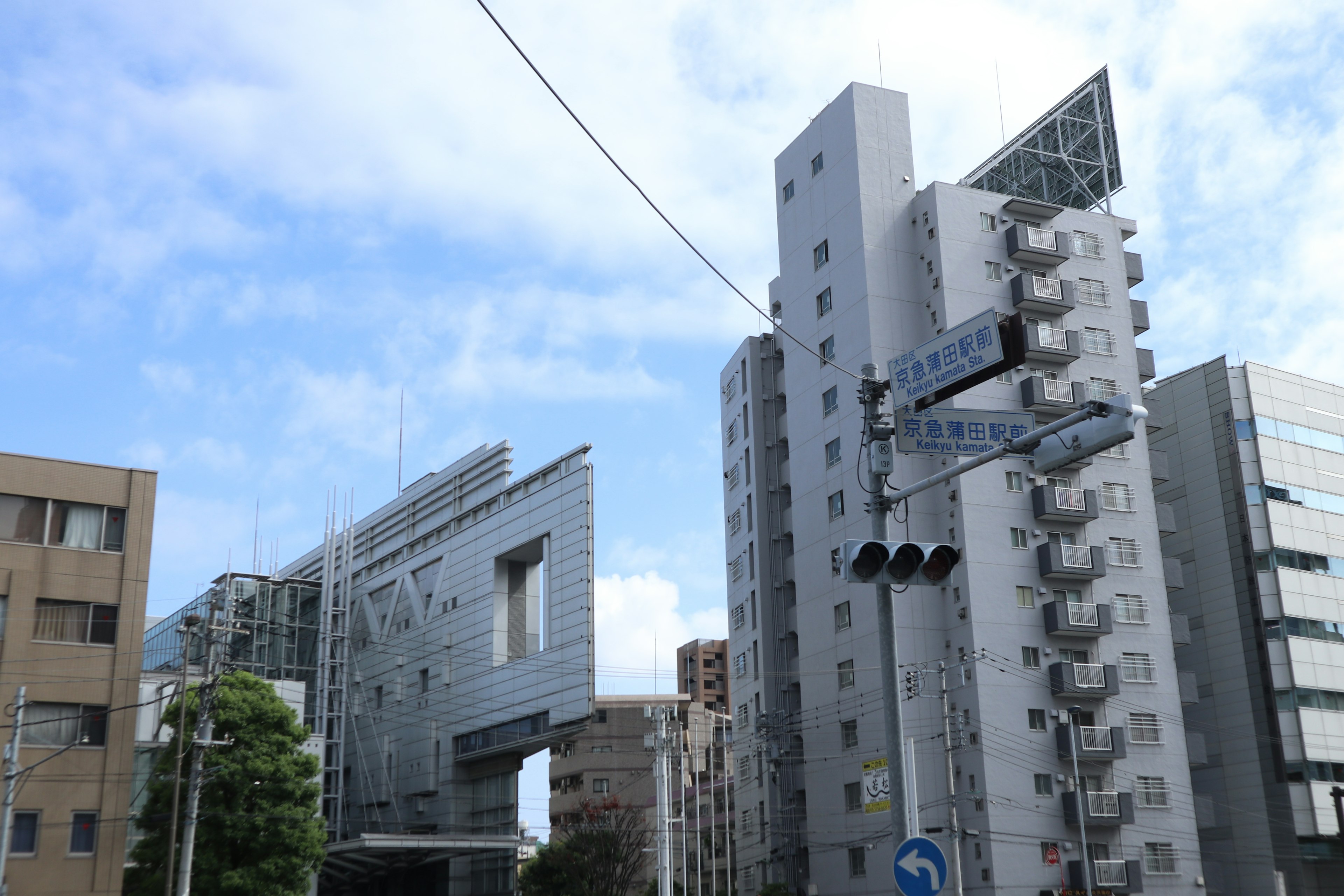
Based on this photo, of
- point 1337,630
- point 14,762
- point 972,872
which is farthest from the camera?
point 1337,630

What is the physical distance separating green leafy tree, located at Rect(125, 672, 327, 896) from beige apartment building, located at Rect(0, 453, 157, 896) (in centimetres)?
247

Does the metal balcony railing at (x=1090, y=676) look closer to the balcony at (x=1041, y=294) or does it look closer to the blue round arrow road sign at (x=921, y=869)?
the balcony at (x=1041, y=294)

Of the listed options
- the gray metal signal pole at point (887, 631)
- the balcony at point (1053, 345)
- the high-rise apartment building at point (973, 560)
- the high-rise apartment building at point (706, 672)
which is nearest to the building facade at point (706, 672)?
the high-rise apartment building at point (706, 672)

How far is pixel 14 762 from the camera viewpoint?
32406 millimetres

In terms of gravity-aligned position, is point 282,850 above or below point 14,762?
below

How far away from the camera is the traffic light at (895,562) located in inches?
533

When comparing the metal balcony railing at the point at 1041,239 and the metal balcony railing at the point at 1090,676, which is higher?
the metal balcony railing at the point at 1041,239

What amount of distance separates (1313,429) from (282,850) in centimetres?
5879

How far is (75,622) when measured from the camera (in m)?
37.4

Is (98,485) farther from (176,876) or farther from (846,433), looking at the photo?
(846,433)

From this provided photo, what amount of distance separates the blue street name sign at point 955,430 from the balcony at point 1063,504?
138 feet

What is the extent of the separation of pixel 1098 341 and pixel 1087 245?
5579 mm

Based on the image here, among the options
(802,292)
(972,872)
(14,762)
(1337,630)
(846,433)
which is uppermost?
(802,292)

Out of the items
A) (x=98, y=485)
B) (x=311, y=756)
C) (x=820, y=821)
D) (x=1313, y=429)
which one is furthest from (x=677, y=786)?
(x=98, y=485)
